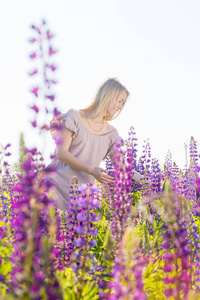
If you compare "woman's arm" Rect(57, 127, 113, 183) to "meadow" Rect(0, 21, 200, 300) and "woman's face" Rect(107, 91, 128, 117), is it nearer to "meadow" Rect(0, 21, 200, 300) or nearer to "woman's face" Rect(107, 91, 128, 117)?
"woman's face" Rect(107, 91, 128, 117)

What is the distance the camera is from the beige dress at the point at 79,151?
4.50m

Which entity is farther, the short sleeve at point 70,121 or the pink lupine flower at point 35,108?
the short sleeve at point 70,121

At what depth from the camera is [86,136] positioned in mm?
4750

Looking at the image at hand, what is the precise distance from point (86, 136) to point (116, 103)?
623 millimetres

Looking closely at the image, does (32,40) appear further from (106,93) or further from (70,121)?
(106,93)

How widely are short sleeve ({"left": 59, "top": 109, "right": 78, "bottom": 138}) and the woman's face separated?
1.69 ft

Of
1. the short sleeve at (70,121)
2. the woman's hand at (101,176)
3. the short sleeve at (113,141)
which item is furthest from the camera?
the short sleeve at (113,141)

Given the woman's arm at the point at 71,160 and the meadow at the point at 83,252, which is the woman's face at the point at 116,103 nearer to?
the woman's arm at the point at 71,160

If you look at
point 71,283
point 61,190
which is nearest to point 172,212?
point 71,283

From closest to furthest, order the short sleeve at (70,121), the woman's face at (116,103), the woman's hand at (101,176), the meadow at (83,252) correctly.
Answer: the meadow at (83,252) < the woman's hand at (101,176) < the short sleeve at (70,121) < the woman's face at (116,103)

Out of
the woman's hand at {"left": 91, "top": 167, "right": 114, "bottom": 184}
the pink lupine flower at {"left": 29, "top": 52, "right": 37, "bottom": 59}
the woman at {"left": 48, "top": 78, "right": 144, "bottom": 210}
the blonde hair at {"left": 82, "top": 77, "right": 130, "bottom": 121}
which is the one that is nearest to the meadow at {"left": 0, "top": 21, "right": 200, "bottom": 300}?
the pink lupine flower at {"left": 29, "top": 52, "right": 37, "bottom": 59}

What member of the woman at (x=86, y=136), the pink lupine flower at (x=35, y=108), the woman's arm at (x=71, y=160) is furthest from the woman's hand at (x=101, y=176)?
the pink lupine flower at (x=35, y=108)

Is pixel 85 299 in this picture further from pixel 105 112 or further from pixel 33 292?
pixel 105 112

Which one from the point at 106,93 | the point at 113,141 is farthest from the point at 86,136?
the point at 106,93
